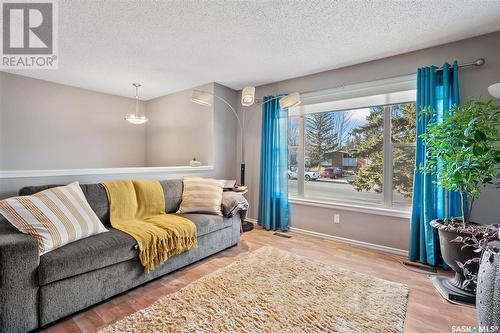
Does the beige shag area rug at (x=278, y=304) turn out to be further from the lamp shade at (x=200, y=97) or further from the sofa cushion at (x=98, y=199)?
the lamp shade at (x=200, y=97)

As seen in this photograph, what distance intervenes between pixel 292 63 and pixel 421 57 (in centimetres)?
148

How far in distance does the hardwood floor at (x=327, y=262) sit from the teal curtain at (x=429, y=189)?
0.31m

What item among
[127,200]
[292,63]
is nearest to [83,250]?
[127,200]

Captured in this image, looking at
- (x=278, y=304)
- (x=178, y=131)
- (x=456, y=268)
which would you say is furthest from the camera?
(x=178, y=131)

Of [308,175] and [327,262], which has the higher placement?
[308,175]

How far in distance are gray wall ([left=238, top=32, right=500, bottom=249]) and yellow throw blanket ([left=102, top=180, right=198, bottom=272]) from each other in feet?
6.04

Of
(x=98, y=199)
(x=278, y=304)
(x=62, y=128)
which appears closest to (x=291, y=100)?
(x=278, y=304)

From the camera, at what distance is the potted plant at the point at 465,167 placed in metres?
1.86

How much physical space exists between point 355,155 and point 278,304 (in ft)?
7.68

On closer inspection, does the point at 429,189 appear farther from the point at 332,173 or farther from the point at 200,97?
the point at 200,97

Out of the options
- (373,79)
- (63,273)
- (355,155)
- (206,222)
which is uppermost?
(373,79)

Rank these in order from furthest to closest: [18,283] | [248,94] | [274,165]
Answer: [274,165] → [248,94] → [18,283]

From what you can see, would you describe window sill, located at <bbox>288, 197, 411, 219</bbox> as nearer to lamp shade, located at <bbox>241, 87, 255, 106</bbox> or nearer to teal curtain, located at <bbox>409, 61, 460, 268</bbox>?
teal curtain, located at <bbox>409, 61, 460, 268</bbox>

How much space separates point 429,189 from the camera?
8.41 ft
